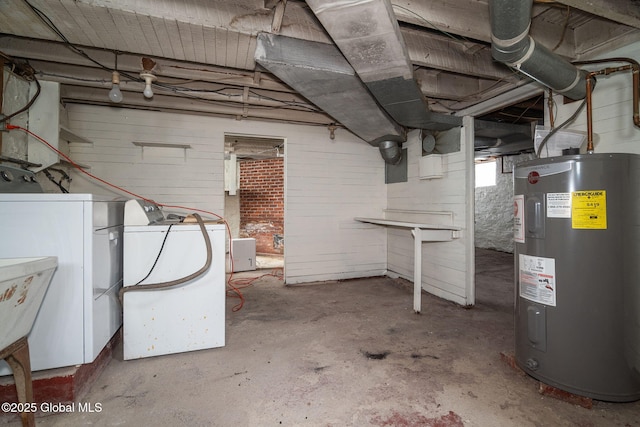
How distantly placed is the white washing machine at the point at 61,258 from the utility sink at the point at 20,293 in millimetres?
283

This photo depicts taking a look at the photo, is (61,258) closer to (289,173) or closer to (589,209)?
(289,173)

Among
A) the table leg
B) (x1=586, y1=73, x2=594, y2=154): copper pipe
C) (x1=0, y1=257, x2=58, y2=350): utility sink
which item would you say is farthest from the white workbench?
(x1=0, y1=257, x2=58, y2=350): utility sink

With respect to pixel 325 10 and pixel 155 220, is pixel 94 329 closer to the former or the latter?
pixel 155 220

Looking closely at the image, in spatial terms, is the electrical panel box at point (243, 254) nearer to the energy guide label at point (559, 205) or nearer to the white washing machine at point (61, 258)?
the white washing machine at point (61, 258)

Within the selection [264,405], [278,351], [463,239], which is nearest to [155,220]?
[278,351]

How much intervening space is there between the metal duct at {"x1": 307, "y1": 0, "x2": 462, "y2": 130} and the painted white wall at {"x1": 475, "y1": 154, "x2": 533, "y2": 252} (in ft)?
17.1

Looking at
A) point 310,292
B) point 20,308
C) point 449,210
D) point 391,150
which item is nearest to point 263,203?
point 310,292

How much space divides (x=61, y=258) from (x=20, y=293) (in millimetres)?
490

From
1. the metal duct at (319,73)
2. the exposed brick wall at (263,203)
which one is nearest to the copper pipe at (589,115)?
the metal duct at (319,73)

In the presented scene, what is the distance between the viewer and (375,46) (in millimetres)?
1811

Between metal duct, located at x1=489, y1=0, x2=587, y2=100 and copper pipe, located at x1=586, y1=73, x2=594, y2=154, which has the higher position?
metal duct, located at x1=489, y1=0, x2=587, y2=100

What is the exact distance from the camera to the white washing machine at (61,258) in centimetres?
157

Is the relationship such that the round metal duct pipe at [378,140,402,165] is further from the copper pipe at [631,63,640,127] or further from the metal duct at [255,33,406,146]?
the copper pipe at [631,63,640,127]

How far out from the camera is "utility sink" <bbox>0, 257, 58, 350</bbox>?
3.68 ft
